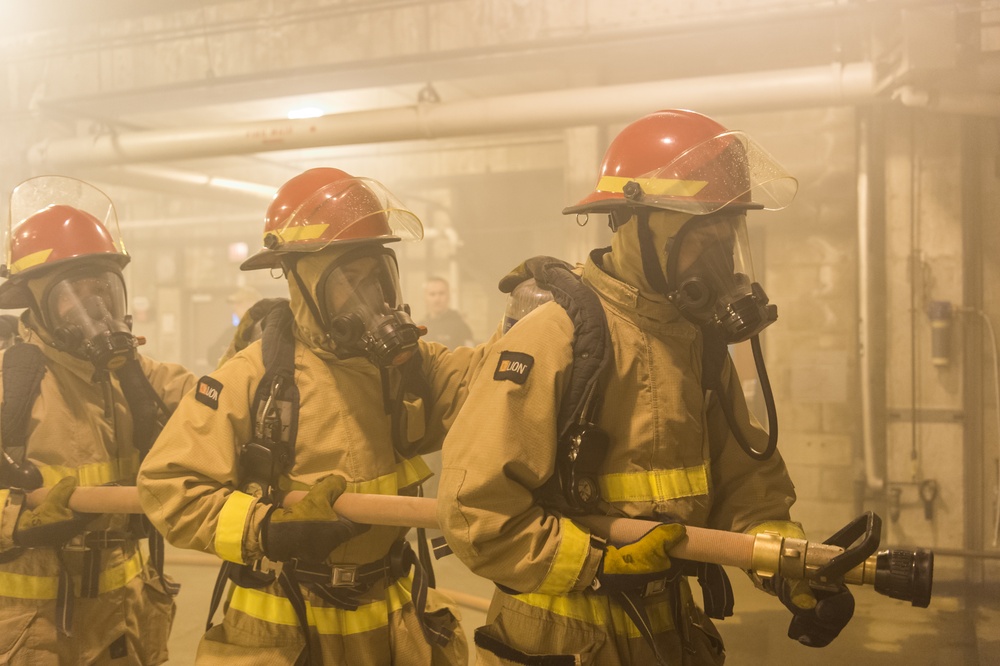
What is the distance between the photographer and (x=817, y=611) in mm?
1434

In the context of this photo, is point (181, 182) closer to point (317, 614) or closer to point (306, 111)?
point (306, 111)

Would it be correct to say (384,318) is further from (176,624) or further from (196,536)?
(176,624)

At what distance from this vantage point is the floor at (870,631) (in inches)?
149

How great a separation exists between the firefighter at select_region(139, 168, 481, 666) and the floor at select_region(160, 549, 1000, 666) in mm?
2194

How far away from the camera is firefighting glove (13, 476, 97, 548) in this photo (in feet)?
7.08

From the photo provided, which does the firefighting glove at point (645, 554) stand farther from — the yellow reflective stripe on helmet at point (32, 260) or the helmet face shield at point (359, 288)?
the yellow reflective stripe on helmet at point (32, 260)

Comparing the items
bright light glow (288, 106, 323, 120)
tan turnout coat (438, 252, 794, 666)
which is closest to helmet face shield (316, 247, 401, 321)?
tan turnout coat (438, 252, 794, 666)

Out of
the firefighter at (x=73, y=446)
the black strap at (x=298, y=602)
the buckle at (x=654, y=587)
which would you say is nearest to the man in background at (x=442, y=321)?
the firefighter at (x=73, y=446)

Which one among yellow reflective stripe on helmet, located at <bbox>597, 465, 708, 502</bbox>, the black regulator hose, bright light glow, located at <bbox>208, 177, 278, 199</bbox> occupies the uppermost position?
bright light glow, located at <bbox>208, 177, 278, 199</bbox>

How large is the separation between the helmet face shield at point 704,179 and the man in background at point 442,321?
4691 mm

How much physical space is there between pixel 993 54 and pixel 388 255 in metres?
3.29

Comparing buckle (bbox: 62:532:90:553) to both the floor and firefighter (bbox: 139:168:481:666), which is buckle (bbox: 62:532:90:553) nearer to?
firefighter (bbox: 139:168:481:666)

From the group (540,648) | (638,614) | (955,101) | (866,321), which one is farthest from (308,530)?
(866,321)

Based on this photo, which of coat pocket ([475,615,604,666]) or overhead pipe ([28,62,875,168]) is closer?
coat pocket ([475,615,604,666])
